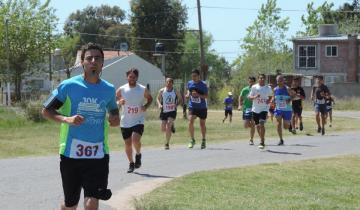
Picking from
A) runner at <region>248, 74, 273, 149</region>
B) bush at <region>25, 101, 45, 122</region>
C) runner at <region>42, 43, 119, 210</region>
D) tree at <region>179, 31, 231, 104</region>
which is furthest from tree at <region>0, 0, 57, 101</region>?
runner at <region>42, 43, 119, 210</region>

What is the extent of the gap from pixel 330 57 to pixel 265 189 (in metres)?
64.0

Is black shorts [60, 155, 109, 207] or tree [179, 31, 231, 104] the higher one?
Result: tree [179, 31, 231, 104]

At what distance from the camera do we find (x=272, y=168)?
13.6m

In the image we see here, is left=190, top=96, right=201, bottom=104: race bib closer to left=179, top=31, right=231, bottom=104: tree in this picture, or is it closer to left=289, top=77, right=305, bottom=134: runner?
left=289, top=77, right=305, bottom=134: runner

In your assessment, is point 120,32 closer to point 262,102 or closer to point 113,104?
point 262,102

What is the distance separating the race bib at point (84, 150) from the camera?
23.4 ft

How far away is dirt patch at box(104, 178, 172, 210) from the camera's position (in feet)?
32.5

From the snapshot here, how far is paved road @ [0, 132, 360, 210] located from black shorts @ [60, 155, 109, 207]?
104 inches

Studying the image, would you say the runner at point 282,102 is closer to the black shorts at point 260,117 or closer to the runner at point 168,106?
the black shorts at point 260,117

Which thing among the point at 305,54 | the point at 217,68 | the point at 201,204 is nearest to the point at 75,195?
the point at 201,204

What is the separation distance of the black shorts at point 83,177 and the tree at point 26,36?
4840 centimetres

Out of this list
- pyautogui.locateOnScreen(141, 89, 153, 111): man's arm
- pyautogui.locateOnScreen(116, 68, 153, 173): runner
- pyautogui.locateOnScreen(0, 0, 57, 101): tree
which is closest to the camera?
pyautogui.locateOnScreen(141, 89, 153, 111): man's arm

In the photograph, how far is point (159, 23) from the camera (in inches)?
3083

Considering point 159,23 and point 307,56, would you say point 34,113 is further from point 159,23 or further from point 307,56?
point 159,23
